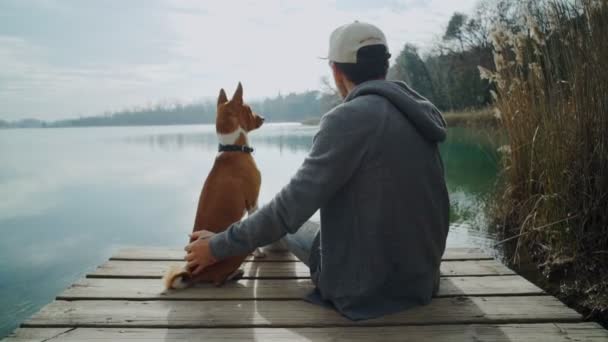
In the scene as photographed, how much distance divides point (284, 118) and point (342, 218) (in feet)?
104

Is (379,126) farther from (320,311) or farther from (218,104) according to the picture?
(218,104)

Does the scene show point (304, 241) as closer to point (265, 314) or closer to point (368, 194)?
point (265, 314)

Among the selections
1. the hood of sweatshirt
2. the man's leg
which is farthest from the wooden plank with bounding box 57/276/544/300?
the hood of sweatshirt

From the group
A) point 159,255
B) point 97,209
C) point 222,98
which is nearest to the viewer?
point 222,98

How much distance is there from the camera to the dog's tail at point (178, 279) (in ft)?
6.34

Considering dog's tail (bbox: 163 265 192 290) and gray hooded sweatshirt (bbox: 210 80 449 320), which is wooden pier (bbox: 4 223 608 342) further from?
gray hooded sweatshirt (bbox: 210 80 449 320)

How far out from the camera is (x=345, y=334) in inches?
59.6

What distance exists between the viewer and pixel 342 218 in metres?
1.54

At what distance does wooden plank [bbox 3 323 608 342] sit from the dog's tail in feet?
1.19

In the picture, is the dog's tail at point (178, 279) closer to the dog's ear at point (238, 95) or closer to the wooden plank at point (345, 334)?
the wooden plank at point (345, 334)

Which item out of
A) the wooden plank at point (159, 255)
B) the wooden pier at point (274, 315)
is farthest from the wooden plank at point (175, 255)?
the wooden pier at point (274, 315)

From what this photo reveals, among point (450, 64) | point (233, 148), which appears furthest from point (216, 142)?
point (233, 148)

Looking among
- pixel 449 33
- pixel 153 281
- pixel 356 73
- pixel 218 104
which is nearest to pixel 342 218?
pixel 356 73

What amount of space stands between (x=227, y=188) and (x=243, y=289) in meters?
0.50
